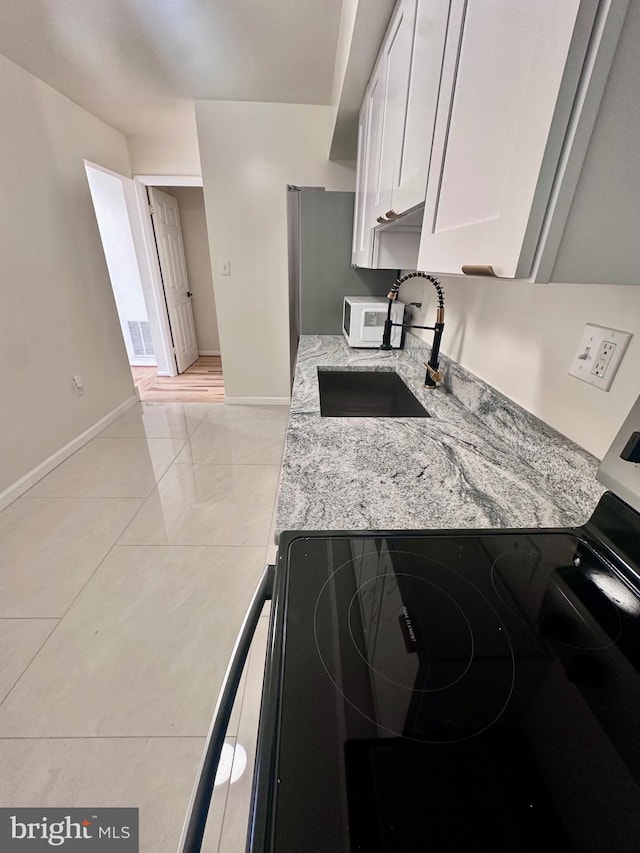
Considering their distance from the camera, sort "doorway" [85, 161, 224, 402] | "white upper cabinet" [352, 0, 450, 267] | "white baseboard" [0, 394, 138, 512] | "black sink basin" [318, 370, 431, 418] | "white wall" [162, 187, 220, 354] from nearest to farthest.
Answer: "white upper cabinet" [352, 0, 450, 267] → "black sink basin" [318, 370, 431, 418] → "white baseboard" [0, 394, 138, 512] → "doorway" [85, 161, 224, 402] → "white wall" [162, 187, 220, 354]

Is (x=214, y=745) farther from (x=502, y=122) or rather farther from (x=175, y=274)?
(x=175, y=274)

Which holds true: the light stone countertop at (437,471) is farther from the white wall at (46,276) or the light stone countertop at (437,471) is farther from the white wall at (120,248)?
the white wall at (120,248)

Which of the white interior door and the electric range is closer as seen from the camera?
the electric range

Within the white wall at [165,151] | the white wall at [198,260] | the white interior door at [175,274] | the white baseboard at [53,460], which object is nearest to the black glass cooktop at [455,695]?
the white baseboard at [53,460]

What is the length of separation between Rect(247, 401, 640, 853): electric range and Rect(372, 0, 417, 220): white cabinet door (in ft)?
3.47

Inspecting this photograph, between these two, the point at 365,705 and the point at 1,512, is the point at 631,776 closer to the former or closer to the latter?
the point at 365,705

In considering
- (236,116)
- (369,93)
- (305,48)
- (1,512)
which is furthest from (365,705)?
(236,116)

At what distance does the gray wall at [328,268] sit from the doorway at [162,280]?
1.67 metres

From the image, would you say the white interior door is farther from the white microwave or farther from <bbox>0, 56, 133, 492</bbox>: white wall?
the white microwave

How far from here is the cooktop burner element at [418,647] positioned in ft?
1.37

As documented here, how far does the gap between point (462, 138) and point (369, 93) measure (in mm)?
1309

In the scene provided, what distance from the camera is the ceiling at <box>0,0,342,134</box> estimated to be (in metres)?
1.65

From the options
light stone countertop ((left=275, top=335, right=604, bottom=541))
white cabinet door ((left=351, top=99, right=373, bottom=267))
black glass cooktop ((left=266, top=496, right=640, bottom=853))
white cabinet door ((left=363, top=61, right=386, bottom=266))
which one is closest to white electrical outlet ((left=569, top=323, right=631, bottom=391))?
light stone countertop ((left=275, top=335, right=604, bottom=541))

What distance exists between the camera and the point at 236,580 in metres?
1.60
